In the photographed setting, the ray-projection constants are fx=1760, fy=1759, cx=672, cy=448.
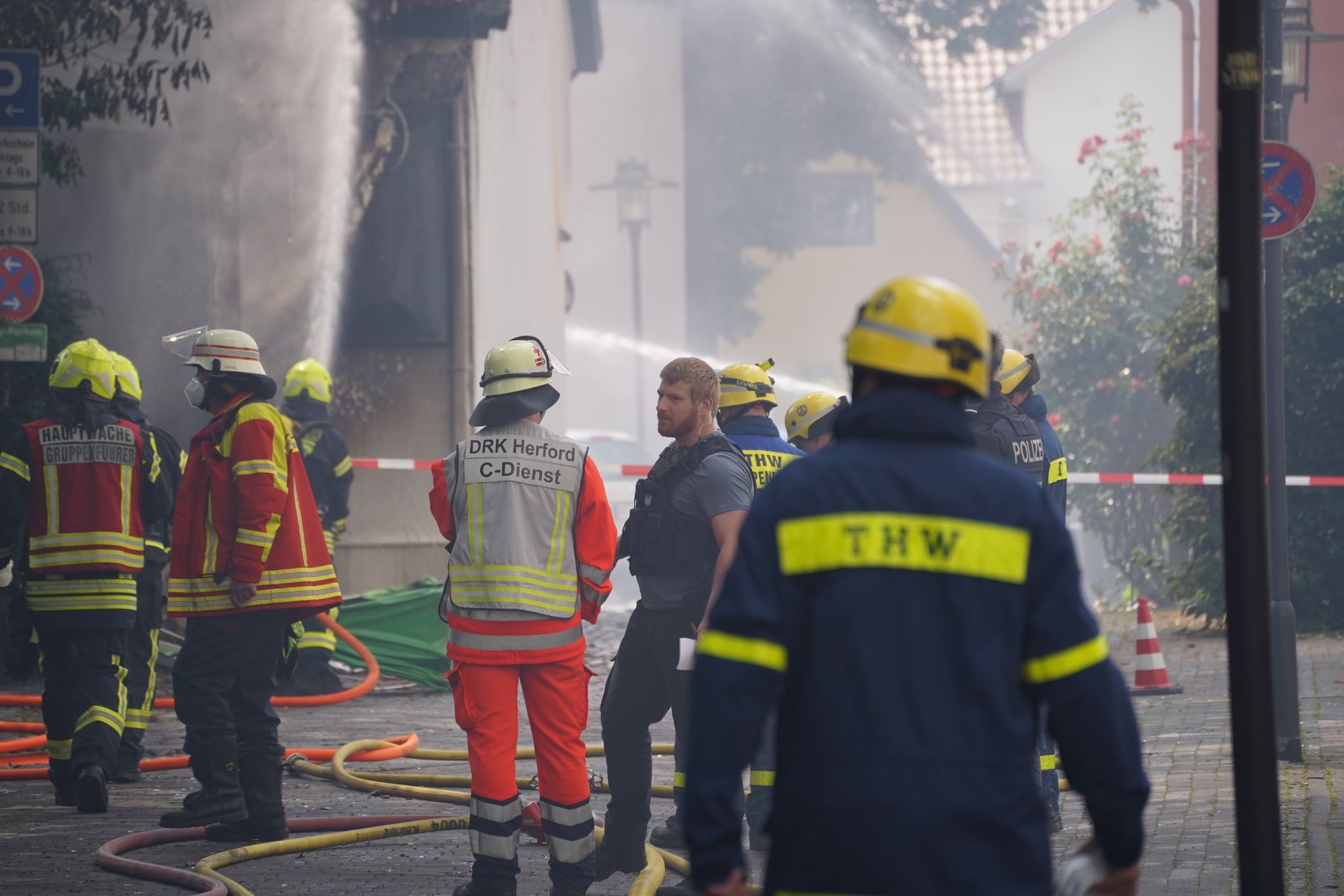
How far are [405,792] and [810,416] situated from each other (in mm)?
2288

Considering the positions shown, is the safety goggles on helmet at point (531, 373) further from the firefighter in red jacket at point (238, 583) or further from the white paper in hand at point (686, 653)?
the firefighter in red jacket at point (238, 583)

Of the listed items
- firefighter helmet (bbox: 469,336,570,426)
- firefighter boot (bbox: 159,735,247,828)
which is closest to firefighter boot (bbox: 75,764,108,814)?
firefighter boot (bbox: 159,735,247,828)

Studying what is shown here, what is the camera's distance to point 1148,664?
10406 millimetres

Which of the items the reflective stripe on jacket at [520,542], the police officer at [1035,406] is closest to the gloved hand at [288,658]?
the reflective stripe on jacket at [520,542]

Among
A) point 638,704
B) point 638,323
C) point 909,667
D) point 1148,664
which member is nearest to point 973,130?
point 638,323

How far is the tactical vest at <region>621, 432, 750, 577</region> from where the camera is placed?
6.04 meters

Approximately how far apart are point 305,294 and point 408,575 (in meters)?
2.36

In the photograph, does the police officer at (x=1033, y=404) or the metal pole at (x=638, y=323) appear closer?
the police officer at (x=1033, y=404)

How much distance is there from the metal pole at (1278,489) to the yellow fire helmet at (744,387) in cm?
248

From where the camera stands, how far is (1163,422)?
809 inches

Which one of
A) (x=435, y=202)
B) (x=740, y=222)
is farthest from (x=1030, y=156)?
(x=435, y=202)

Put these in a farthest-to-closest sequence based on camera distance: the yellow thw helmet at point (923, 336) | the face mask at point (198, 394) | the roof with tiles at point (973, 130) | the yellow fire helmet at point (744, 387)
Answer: the roof with tiles at point (973, 130) → the face mask at point (198, 394) → the yellow fire helmet at point (744, 387) → the yellow thw helmet at point (923, 336)

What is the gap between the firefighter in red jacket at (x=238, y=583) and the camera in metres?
6.59

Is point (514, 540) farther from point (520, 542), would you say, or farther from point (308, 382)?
point (308, 382)
